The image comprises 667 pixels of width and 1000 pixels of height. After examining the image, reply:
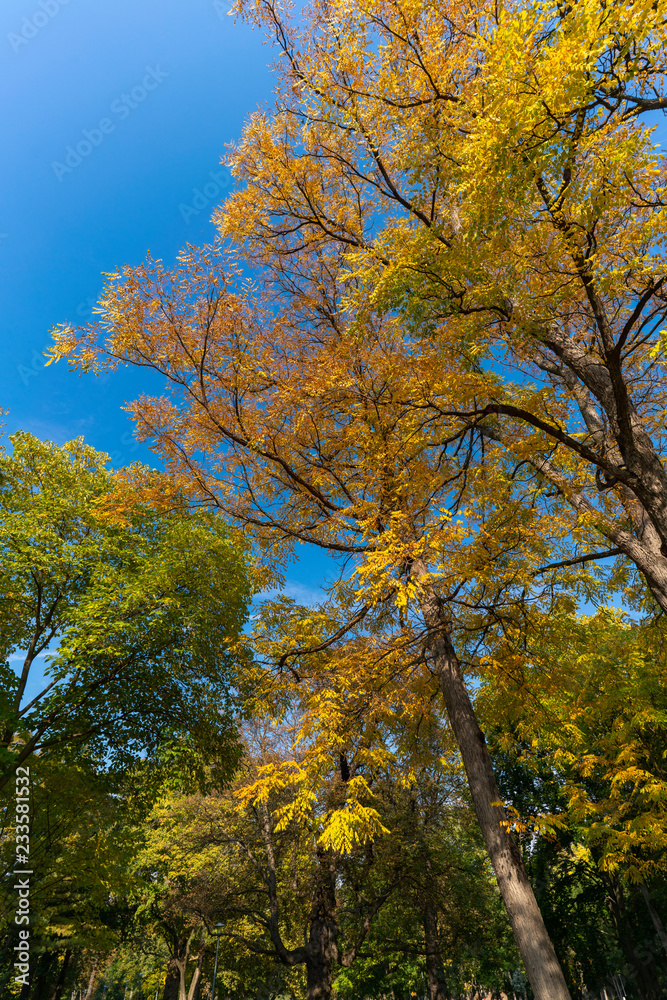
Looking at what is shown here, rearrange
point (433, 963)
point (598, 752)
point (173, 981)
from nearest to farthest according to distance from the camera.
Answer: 1. point (433, 963)
2. point (598, 752)
3. point (173, 981)

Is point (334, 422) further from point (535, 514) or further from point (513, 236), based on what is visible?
point (513, 236)

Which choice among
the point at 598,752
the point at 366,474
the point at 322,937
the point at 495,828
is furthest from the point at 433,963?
the point at 366,474

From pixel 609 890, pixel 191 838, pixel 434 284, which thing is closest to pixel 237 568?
pixel 434 284

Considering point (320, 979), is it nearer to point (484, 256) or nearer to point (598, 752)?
point (598, 752)

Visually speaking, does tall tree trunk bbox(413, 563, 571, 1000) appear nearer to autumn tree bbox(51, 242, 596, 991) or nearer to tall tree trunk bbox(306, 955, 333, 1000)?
autumn tree bbox(51, 242, 596, 991)

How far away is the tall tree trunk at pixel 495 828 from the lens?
544 cm

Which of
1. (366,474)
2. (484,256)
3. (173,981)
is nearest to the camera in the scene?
(484,256)

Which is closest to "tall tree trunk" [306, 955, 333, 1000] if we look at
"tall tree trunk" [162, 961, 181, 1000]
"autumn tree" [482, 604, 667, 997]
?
"autumn tree" [482, 604, 667, 997]

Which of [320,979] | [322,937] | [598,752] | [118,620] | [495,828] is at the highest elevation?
[118,620]

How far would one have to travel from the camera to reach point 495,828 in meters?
6.21

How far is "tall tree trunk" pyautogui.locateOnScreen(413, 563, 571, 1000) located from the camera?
214 inches

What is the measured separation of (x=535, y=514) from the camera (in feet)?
23.6

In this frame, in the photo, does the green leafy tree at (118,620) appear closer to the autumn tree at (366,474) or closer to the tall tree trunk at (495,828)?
the autumn tree at (366,474)

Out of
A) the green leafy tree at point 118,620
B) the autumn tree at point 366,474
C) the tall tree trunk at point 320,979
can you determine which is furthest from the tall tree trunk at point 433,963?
the autumn tree at point 366,474
